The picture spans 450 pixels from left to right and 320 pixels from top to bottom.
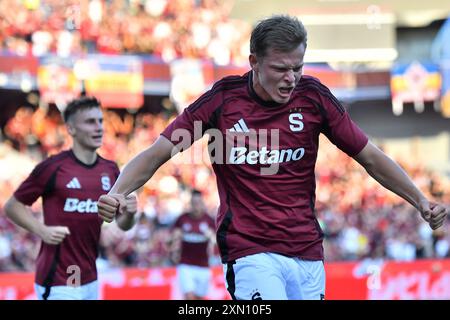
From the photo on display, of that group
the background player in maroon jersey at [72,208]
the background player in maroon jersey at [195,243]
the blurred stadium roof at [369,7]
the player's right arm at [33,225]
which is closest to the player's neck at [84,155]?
the background player in maroon jersey at [72,208]

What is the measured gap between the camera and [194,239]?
14.2 meters

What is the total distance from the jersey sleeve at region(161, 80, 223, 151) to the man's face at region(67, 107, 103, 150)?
2.73 meters

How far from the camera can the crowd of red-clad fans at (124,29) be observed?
2292 centimetres

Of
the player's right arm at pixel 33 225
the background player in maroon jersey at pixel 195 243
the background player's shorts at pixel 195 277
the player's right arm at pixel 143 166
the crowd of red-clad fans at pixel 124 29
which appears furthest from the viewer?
the crowd of red-clad fans at pixel 124 29

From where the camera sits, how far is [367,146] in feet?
17.8

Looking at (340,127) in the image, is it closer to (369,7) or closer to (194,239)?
(194,239)

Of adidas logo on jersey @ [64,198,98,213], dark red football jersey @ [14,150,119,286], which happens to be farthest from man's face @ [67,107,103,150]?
adidas logo on jersey @ [64,198,98,213]

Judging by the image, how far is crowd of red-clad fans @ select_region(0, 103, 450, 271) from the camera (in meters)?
16.7

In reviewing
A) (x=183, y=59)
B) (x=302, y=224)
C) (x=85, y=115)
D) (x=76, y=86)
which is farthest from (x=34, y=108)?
(x=302, y=224)

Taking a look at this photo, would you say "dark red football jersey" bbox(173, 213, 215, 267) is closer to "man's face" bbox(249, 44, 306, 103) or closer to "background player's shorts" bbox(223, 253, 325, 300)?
"background player's shorts" bbox(223, 253, 325, 300)

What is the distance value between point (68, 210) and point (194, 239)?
6.51m

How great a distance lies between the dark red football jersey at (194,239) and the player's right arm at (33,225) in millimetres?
6417

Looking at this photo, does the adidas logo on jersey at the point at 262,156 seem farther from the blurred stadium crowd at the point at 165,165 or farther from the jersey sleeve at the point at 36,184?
the blurred stadium crowd at the point at 165,165

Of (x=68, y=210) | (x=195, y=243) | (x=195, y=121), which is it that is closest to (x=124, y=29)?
(x=195, y=243)
